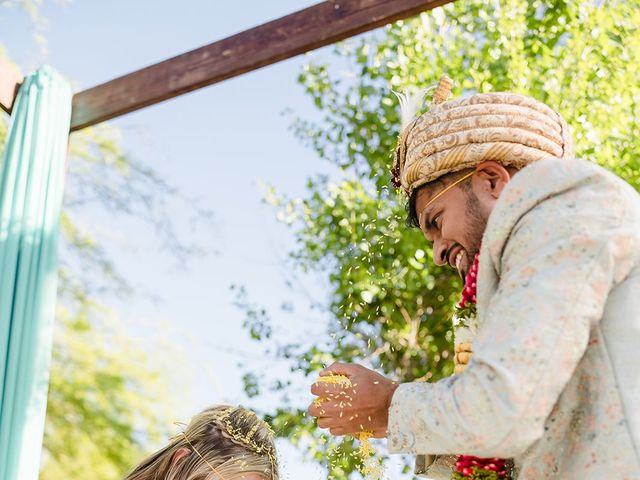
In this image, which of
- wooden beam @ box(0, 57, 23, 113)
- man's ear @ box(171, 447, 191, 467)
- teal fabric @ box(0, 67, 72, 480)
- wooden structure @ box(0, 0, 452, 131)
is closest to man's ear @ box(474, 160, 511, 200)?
man's ear @ box(171, 447, 191, 467)

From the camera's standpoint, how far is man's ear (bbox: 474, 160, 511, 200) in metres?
2.18

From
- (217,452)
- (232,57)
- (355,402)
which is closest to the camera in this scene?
(355,402)

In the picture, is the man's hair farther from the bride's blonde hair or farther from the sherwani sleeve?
the bride's blonde hair

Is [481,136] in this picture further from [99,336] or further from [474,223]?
[99,336]

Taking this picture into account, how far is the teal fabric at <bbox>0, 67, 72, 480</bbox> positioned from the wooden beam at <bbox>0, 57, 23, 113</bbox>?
0.18ft

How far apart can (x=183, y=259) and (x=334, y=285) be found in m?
6.17

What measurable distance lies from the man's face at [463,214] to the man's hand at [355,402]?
1.23 feet

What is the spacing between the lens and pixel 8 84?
464cm

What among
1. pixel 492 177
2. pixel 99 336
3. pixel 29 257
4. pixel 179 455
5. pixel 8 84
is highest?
pixel 99 336

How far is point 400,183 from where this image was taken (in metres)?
2.46

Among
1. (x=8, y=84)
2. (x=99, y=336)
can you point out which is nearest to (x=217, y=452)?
(x=8, y=84)

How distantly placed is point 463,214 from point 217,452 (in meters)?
1.26

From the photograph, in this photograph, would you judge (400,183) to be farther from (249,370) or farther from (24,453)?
(249,370)

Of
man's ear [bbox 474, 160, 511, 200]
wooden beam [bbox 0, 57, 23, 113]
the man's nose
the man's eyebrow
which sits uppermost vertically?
wooden beam [bbox 0, 57, 23, 113]
